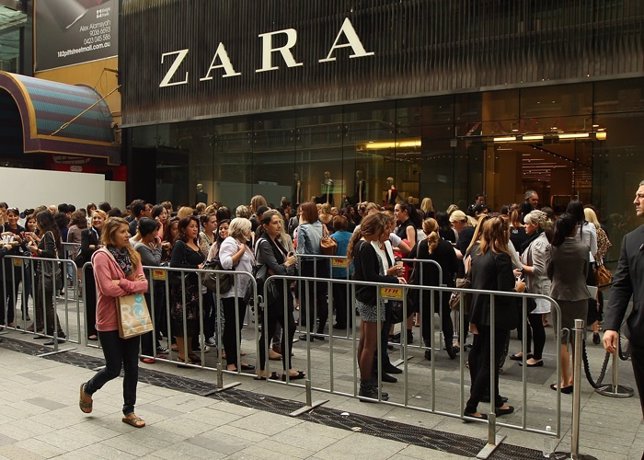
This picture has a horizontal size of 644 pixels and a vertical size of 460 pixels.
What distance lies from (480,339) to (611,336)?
1732mm

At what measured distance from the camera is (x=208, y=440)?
5.08 m

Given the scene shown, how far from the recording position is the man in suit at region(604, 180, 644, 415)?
369 centimetres

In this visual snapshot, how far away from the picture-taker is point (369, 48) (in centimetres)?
1631

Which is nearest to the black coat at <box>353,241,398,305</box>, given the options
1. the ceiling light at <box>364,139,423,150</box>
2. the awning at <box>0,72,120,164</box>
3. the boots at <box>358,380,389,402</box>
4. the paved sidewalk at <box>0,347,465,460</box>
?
the boots at <box>358,380,389,402</box>

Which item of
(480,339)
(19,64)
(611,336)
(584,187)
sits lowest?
(480,339)

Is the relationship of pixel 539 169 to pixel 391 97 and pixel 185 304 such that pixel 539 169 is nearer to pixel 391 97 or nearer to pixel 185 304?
pixel 391 97

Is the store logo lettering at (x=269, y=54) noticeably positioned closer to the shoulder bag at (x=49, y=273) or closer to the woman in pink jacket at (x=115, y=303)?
the shoulder bag at (x=49, y=273)

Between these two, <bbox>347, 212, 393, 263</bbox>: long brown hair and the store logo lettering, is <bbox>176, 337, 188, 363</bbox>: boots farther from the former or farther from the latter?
the store logo lettering

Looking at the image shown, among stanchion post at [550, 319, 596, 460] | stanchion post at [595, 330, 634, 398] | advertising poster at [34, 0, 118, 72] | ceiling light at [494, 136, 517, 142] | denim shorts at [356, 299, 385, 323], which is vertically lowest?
stanchion post at [595, 330, 634, 398]

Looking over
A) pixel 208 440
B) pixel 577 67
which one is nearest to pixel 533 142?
pixel 577 67

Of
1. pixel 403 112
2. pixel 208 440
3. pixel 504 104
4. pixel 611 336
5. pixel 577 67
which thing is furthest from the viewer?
pixel 403 112

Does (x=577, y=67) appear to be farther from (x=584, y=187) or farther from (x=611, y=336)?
(x=611, y=336)

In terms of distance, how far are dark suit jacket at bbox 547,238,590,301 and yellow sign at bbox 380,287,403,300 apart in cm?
196

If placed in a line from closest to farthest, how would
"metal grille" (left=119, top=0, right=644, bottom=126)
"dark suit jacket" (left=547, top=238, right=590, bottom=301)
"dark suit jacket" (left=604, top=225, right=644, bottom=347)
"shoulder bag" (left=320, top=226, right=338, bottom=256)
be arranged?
1. "dark suit jacket" (left=604, top=225, right=644, bottom=347)
2. "dark suit jacket" (left=547, top=238, right=590, bottom=301)
3. "shoulder bag" (left=320, top=226, right=338, bottom=256)
4. "metal grille" (left=119, top=0, right=644, bottom=126)
